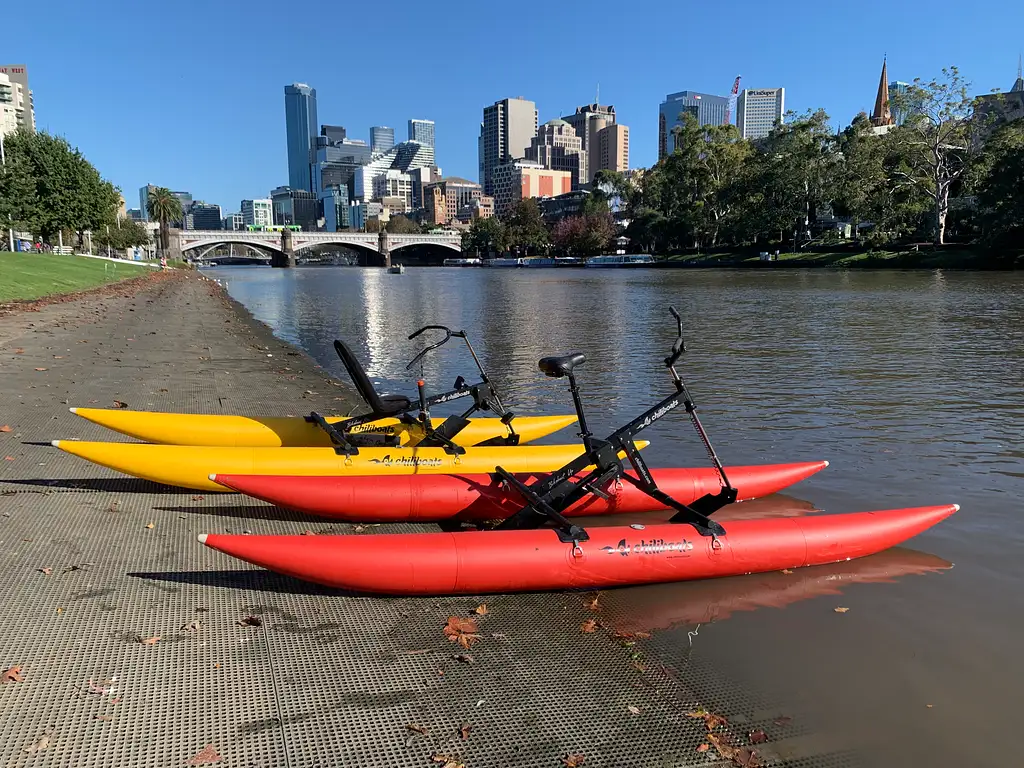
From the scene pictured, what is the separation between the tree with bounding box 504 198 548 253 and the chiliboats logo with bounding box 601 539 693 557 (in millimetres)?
144871

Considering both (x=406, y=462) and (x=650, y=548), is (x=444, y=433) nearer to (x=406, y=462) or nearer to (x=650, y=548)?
(x=406, y=462)

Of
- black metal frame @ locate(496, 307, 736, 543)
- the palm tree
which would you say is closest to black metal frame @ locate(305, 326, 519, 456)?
black metal frame @ locate(496, 307, 736, 543)

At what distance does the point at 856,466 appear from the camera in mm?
9203

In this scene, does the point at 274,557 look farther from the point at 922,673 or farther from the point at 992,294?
the point at 992,294

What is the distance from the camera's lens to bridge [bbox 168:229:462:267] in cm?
12912

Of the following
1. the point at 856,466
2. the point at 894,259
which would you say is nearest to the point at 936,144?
the point at 894,259

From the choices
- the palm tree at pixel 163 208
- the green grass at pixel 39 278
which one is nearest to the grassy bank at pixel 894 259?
the green grass at pixel 39 278

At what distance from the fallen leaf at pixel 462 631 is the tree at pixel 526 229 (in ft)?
478

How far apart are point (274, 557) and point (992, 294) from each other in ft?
136

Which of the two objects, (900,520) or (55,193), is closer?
(900,520)

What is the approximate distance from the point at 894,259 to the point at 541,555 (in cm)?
7257

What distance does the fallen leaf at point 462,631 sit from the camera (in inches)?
180

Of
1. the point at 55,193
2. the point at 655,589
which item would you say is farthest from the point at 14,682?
the point at 55,193

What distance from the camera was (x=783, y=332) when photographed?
2383 cm
